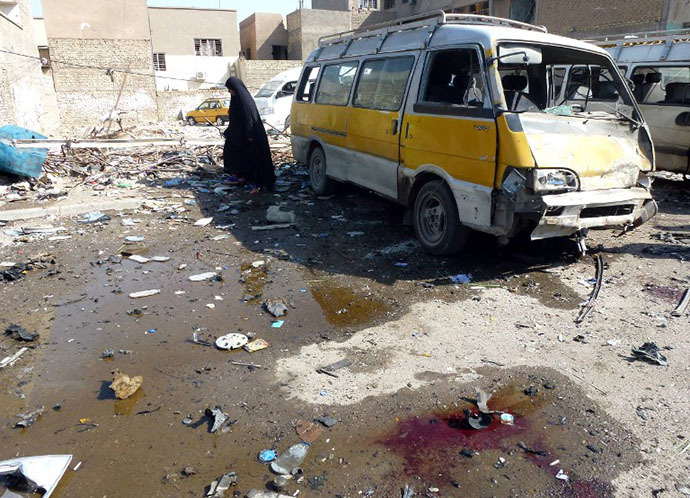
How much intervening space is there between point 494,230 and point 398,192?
150 centimetres

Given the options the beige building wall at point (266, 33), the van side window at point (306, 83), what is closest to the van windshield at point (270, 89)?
the van side window at point (306, 83)

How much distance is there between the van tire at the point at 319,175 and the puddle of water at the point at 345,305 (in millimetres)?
3299

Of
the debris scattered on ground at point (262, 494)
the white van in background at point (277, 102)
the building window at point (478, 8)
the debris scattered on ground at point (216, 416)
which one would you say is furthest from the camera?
the building window at point (478, 8)

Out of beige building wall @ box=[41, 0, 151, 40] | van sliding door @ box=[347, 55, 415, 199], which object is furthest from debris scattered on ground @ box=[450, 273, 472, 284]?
beige building wall @ box=[41, 0, 151, 40]

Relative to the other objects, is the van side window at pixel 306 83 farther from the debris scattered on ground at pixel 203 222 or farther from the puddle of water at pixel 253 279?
the puddle of water at pixel 253 279

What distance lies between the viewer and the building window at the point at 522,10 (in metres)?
25.1

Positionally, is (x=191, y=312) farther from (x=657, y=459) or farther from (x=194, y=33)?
(x=194, y=33)

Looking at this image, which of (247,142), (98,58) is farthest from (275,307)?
(98,58)

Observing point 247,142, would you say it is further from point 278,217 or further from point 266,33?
point 266,33

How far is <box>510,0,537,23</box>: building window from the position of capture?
2506 centimetres

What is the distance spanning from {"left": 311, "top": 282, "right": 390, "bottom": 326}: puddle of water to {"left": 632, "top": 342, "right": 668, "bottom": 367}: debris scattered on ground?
6.13ft

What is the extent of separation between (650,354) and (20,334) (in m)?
4.61

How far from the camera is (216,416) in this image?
2.92 metres

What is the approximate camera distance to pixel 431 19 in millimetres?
5391
